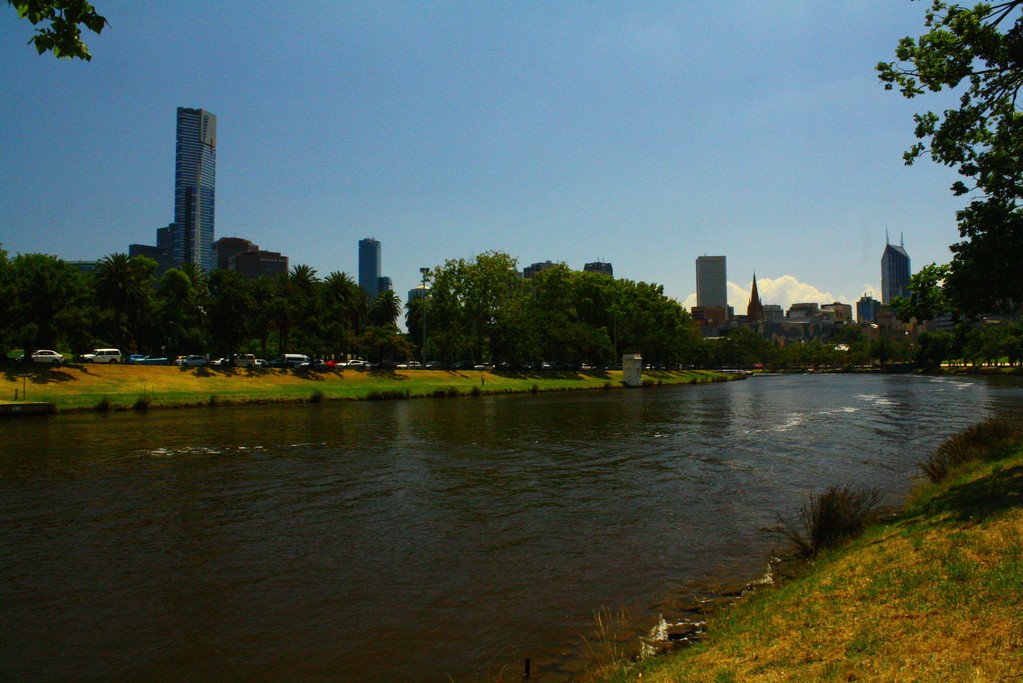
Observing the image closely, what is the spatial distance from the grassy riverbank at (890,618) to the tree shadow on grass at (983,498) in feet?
0.34

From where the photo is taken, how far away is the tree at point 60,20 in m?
7.63

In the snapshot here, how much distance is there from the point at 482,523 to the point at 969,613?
1077 centimetres

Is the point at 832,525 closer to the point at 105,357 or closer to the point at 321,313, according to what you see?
the point at 105,357

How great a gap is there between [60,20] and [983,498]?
17178mm

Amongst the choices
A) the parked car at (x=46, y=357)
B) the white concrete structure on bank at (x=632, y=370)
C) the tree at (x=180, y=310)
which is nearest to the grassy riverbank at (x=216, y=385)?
the parked car at (x=46, y=357)

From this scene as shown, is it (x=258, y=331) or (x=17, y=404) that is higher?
(x=258, y=331)

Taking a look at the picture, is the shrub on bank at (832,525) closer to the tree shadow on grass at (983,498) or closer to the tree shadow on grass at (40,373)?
the tree shadow on grass at (983,498)

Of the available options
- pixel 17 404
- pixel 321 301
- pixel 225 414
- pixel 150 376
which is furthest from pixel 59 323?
pixel 321 301

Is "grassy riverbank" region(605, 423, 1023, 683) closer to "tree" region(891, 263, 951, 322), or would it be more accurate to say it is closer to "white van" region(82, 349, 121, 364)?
"tree" region(891, 263, 951, 322)

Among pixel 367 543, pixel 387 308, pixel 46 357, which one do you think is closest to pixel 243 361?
pixel 46 357

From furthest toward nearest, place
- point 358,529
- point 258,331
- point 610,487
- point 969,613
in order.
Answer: point 258,331 < point 610,487 < point 358,529 < point 969,613

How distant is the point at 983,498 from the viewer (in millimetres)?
11930

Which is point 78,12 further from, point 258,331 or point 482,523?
point 258,331

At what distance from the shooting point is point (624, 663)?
7.64m
